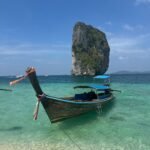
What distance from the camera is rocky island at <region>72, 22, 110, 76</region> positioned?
108m

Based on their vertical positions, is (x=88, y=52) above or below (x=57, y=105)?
above

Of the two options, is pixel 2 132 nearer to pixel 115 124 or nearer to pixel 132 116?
pixel 115 124

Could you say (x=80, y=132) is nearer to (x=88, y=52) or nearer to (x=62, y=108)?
(x=62, y=108)

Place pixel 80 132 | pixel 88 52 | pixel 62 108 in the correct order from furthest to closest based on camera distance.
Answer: pixel 88 52
pixel 62 108
pixel 80 132

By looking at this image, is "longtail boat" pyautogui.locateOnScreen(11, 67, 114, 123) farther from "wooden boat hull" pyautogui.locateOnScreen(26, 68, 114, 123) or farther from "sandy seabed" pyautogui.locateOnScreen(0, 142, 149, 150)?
"sandy seabed" pyautogui.locateOnScreen(0, 142, 149, 150)

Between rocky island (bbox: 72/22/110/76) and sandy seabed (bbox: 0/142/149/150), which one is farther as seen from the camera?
rocky island (bbox: 72/22/110/76)

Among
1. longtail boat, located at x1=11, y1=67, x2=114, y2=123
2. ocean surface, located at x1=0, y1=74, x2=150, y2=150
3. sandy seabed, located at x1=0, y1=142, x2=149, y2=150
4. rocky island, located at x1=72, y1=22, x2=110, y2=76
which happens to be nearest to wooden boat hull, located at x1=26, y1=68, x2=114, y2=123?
longtail boat, located at x1=11, y1=67, x2=114, y2=123

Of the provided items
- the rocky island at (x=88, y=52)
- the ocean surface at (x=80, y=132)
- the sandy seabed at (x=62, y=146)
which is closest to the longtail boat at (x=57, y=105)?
the ocean surface at (x=80, y=132)

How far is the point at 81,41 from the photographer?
111000 millimetres

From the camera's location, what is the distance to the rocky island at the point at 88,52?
108m

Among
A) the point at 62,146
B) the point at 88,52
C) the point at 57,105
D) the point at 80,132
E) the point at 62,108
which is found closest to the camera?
the point at 62,146

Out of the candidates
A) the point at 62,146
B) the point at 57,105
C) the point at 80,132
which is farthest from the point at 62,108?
the point at 62,146

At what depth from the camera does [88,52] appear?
112m

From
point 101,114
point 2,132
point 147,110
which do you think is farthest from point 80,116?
point 147,110
